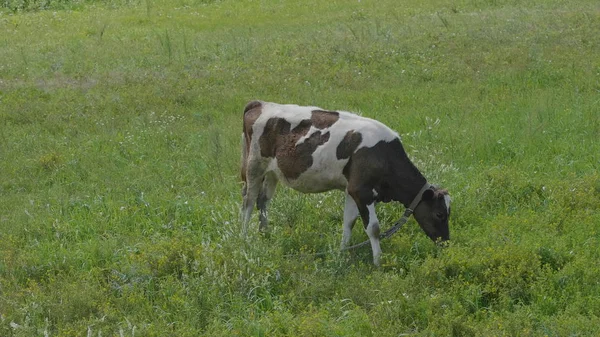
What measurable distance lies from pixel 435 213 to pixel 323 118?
1665 mm

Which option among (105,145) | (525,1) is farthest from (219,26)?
(105,145)

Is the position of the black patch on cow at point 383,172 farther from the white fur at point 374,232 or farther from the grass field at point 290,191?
the grass field at point 290,191

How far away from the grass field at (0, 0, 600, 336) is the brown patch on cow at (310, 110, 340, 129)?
1266 millimetres

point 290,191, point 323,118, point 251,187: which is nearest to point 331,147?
point 323,118

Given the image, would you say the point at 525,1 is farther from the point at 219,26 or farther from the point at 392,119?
the point at 392,119

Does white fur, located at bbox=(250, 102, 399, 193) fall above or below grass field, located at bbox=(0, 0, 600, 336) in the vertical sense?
above

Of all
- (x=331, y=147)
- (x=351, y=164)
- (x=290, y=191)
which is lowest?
(x=290, y=191)

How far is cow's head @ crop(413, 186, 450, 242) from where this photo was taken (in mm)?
8859

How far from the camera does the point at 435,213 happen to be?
888cm

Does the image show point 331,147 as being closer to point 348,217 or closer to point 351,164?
point 351,164

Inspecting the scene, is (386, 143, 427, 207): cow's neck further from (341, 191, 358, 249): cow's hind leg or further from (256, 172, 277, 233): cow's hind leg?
(256, 172, 277, 233): cow's hind leg

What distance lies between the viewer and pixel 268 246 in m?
9.01

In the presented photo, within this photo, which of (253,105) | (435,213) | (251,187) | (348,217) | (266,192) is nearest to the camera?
(435,213)

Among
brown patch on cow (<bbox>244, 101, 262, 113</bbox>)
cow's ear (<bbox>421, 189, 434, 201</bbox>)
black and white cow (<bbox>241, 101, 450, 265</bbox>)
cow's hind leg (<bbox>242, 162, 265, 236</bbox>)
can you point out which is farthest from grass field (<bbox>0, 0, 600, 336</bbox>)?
brown patch on cow (<bbox>244, 101, 262, 113</bbox>)
